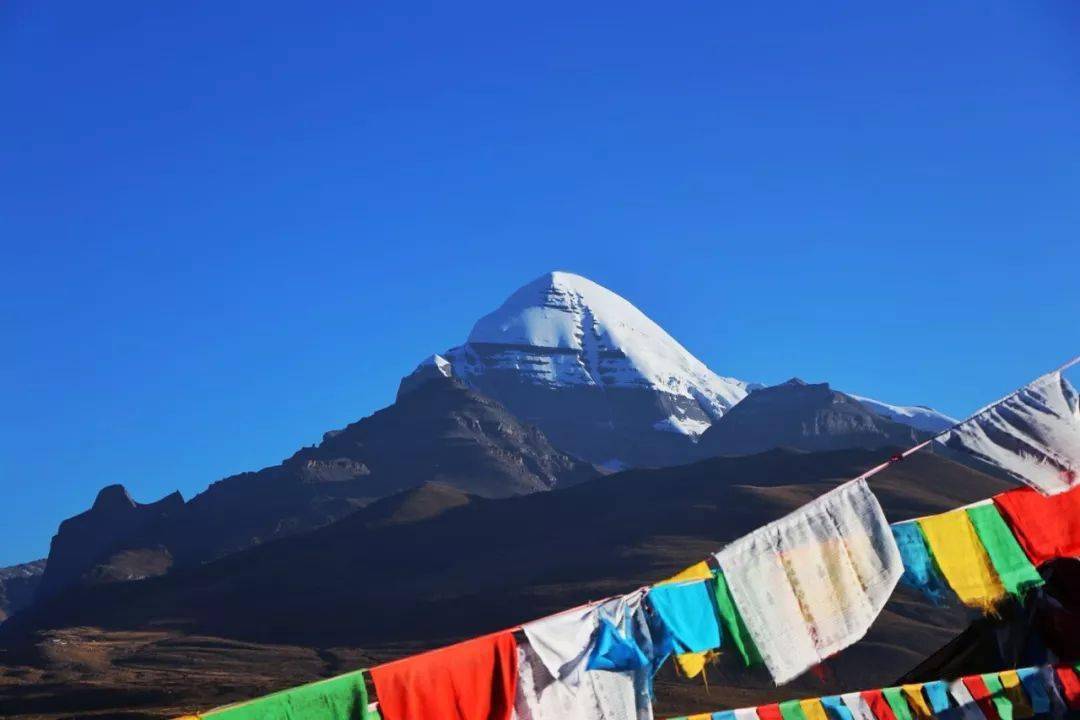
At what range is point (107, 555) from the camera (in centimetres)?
12769

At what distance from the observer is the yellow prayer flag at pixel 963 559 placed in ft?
36.1

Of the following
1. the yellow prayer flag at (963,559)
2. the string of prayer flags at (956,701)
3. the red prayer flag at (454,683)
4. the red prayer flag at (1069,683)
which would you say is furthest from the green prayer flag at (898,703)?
the red prayer flag at (454,683)

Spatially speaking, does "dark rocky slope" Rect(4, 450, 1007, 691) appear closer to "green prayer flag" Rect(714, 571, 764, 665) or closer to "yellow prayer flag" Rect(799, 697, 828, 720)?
"yellow prayer flag" Rect(799, 697, 828, 720)

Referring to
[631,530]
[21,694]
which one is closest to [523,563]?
[631,530]

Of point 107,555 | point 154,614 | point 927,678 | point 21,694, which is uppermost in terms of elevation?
point 107,555

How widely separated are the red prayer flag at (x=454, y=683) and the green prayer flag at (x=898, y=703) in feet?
12.6

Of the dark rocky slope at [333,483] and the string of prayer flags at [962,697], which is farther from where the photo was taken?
the dark rocky slope at [333,483]

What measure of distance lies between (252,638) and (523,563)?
19.7 metres

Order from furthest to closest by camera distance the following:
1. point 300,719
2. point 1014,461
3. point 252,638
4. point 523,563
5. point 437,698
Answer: point 523,563 → point 252,638 → point 1014,461 → point 437,698 → point 300,719

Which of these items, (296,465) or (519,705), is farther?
(296,465)

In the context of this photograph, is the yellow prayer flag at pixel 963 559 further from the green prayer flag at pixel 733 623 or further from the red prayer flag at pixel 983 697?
the green prayer flag at pixel 733 623

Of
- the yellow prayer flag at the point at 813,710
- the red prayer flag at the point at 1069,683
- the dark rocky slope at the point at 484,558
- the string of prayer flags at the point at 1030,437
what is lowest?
the red prayer flag at the point at 1069,683

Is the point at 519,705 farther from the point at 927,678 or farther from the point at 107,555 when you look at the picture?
the point at 107,555

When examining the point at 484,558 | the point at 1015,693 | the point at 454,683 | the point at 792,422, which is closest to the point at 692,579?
the point at 454,683
